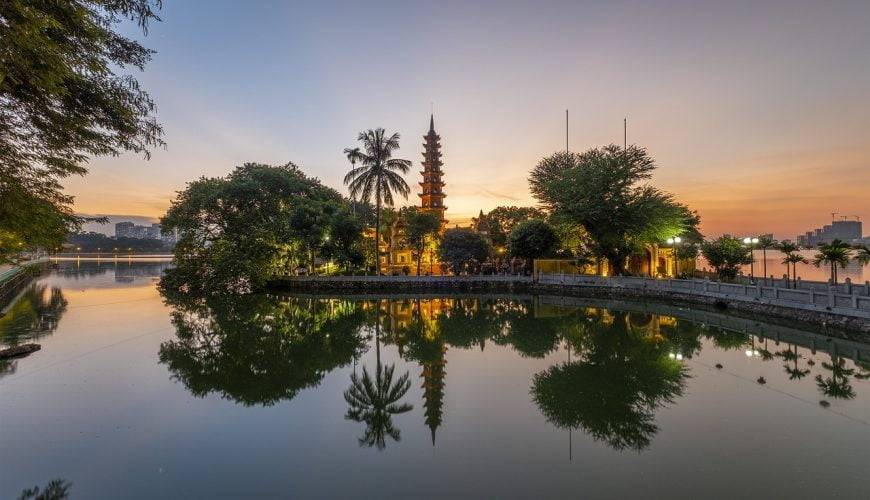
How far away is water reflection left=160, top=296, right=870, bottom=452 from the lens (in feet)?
27.8

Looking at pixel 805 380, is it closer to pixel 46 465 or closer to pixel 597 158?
pixel 46 465

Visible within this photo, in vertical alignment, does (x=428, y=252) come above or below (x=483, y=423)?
above

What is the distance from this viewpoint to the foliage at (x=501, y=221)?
46.8 metres

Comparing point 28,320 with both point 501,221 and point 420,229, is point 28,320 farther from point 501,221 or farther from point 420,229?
point 501,221

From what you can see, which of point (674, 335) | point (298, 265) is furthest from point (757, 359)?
point (298, 265)

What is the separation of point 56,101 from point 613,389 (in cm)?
1323

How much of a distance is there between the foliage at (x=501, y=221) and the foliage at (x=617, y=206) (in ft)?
38.4

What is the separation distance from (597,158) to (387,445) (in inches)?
1176

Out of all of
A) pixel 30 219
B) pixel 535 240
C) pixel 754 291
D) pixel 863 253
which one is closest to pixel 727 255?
pixel 754 291

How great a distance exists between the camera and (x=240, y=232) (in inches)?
1267

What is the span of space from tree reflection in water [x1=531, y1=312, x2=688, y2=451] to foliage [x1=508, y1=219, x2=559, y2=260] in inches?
783

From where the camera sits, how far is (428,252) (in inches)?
1788

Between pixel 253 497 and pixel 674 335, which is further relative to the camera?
pixel 674 335

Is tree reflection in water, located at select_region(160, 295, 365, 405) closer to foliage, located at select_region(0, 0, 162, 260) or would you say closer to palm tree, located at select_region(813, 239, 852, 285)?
foliage, located at select_region(0, 0, 162, 260)
